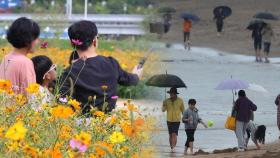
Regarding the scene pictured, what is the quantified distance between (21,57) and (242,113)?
7.08 metres

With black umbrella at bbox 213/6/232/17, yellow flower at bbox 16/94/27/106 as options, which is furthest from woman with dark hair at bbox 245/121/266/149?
black umbrella at bbox 213/6/232/17

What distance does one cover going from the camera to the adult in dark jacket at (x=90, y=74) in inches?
240

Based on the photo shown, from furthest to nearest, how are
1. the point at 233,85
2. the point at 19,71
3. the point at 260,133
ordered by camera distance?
the point at 233,85
the point at 260,133
the point at 19,71

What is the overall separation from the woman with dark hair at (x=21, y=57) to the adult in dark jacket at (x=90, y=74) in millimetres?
220

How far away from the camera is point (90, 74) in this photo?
241 inches

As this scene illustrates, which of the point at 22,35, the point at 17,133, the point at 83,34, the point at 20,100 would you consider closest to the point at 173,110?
the point at 83,34

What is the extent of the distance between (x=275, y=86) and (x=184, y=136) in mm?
7637

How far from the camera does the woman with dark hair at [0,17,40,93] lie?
19.6ft

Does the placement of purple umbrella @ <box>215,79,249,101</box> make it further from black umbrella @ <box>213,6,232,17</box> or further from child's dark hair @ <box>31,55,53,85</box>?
child's dark hair @ <box>31,55,53,85</box>

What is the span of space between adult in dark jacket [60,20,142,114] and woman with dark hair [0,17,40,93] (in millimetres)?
220

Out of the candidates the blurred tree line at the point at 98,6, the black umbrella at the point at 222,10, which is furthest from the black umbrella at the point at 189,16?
the blurred tree line at the point at 98,6

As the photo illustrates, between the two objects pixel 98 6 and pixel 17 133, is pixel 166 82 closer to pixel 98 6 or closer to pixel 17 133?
pixel 17 133

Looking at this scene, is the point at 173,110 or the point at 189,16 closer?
the point at 173,110

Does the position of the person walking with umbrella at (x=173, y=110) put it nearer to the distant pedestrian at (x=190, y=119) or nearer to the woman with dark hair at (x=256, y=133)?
the distant pedestrian at (x=190, y=119)
